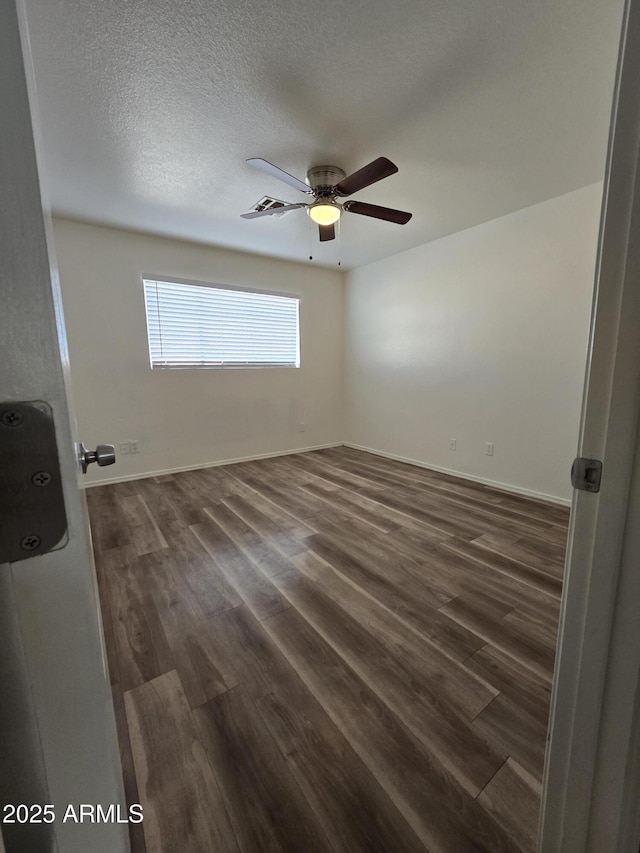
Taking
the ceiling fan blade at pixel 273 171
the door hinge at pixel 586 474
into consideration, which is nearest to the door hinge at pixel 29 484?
the door hinge at pixel 586 474

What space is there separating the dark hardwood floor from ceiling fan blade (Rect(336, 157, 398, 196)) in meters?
2.19

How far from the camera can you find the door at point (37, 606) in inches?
9.3

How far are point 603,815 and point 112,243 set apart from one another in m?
4.37

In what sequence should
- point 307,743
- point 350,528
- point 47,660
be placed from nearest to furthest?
point 47,660 < point 307,743 < point 350,528

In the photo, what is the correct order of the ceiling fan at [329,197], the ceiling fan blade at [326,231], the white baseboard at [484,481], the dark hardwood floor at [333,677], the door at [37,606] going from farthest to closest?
1. the white baseboard at [484,481]
2. the ceiling fan blade at [326,231]
3. the ceiling fan at [329,197]
4. the dark hardwood floor at [333,677]
5. the door at [37,606]

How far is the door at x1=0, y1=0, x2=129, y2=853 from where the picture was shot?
237 millimetres

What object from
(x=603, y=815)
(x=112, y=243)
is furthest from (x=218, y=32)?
(x=603, y=815)

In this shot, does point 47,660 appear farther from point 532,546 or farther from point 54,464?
point 532,546

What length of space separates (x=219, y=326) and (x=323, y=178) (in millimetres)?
2121

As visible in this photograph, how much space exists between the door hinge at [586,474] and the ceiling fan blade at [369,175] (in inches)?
71.2

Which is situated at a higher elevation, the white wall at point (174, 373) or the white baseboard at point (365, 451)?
the white wall at point (174, 373)

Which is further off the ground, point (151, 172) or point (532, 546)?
point (151, 172)

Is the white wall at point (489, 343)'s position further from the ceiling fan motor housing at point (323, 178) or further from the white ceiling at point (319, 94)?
the ceiling fan motor housing at point (323, 178)

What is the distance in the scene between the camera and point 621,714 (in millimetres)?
590
